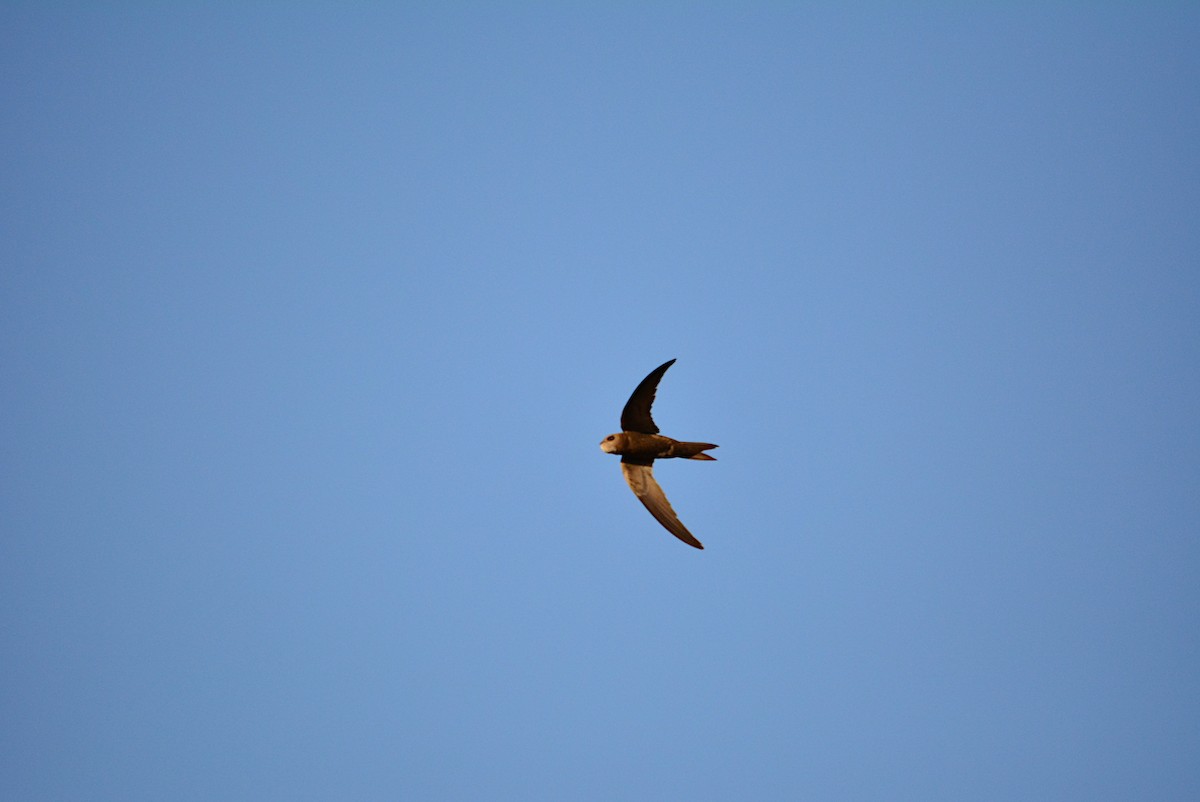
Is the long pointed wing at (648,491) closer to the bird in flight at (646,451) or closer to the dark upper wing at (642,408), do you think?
the bird in flight at (646,451)

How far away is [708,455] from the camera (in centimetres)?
1945

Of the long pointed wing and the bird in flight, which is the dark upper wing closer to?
the bird in flight

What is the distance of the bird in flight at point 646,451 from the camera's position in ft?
60.8

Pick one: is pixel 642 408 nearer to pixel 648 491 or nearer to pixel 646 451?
pixel 646 451

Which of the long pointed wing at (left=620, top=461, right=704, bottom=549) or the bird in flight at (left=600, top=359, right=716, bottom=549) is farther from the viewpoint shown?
the long pointed wing at (left=620, top=461, right=704, bottom=549)

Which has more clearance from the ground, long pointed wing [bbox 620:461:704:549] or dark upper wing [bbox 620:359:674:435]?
dark upper wing [bbox 620:359:674:435]

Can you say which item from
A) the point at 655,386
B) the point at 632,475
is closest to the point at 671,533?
the point at 632,475

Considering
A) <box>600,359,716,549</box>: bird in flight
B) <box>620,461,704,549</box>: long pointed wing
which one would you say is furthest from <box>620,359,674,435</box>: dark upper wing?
<box>620,461,704,549</box>: long pointed wing

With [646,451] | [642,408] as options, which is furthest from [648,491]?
[642,408]

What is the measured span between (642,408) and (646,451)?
1100 millimetres

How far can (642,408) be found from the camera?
18578 mm

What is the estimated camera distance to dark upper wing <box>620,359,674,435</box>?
18.1 meters

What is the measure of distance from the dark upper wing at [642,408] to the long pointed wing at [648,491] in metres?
0.96

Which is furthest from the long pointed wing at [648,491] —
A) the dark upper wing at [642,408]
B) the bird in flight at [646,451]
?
the dark upper wing at [642,408]
